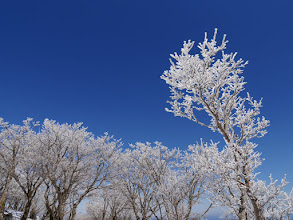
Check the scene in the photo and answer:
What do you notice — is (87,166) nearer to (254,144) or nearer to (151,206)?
(151,206)

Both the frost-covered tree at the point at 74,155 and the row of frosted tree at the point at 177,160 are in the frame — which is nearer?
the row of frosted tree at the point at 177,160

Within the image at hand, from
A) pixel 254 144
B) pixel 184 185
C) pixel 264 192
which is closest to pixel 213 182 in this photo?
pixel 264 192

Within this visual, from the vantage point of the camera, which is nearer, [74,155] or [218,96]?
[218,96]

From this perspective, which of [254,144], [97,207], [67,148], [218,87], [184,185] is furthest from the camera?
[97,207]

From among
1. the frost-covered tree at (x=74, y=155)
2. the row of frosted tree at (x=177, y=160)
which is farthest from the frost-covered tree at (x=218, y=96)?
the frost-covered tree at (x=74, y=155)

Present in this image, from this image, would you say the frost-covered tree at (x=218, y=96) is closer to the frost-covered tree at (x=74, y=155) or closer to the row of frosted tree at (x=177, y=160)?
the row of frosted tree at (x=177, y=160)

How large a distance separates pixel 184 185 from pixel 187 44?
11.2 metres

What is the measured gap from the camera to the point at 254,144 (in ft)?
16.6

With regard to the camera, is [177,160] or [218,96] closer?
[218,96]

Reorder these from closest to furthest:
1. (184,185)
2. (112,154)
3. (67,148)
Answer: (184,185) < (67,148) < (112,154)

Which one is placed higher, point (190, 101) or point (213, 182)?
point (190, 101)

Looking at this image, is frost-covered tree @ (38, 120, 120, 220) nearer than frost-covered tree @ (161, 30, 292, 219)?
No

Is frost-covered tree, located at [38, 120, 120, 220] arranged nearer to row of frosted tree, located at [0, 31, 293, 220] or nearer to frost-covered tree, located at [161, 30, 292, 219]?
row of frosted tree, located at [0, 31, 293, 220]

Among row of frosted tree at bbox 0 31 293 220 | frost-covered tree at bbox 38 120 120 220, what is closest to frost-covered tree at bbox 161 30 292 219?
row of frosted tree at bbox 0 31 293 220
